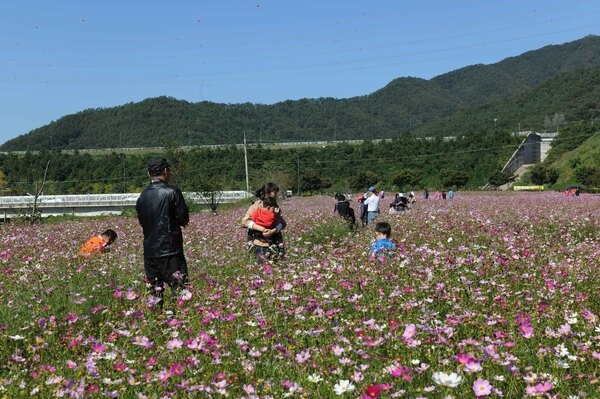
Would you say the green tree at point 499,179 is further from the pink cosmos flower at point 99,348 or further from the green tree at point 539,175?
the pink cosmos flower at point 99,348

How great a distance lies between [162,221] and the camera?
5180 mm

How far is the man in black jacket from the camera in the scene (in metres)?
5.18

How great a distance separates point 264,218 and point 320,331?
12.5 ft

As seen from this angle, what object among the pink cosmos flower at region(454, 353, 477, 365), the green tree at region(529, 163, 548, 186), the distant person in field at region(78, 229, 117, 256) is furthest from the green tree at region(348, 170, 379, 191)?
the pink cosmos flower at region(454, 353, 477, 365)

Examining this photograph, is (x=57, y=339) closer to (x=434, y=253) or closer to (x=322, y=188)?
(x=434, y=253)

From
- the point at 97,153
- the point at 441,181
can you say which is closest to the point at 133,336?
the point at 441,181

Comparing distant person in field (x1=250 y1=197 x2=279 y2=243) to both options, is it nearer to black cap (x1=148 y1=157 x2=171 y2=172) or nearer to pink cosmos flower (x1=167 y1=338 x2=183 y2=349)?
black cap (x1=148 y1=157 x2=171 y2=172)

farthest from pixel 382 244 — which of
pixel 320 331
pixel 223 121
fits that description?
pixel 223 121

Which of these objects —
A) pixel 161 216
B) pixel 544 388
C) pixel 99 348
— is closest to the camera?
pixel 544 388

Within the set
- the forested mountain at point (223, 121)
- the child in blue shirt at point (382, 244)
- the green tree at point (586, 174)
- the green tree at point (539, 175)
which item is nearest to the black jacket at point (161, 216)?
the child in blue shirt at point (382, 244)

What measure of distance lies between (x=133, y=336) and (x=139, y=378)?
2.27 ft

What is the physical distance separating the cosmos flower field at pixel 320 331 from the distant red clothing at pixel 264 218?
831 mm

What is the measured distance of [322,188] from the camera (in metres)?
77.2

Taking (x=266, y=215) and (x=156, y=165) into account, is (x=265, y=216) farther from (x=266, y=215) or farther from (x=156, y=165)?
(x=156, y=165)
